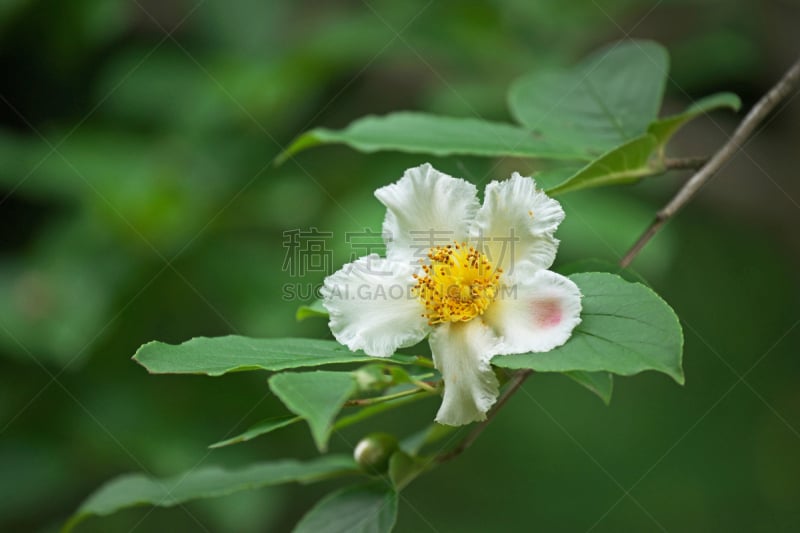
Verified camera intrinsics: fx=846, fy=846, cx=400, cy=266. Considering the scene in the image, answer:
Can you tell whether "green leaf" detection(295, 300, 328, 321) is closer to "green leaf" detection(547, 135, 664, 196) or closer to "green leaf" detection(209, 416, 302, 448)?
"green leaf" detection(209, 416, 302, 448)

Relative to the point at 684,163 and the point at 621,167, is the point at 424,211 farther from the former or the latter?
the point at 684,163

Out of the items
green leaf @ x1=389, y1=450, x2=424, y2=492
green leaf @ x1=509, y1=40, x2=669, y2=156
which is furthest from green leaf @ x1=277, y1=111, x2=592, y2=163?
green leaf @ x1=389, y1=450, x2=424, y2=492

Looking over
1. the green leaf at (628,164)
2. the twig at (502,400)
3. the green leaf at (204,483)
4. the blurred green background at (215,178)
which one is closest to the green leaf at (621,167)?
the green leaf at (628,164)

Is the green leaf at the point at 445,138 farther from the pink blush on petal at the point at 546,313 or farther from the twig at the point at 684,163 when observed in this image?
the pink blush on petal at the point at 546,313

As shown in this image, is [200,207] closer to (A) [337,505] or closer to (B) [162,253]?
(B) [162,253]

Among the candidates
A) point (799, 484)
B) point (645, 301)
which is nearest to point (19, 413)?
point (645, 301)

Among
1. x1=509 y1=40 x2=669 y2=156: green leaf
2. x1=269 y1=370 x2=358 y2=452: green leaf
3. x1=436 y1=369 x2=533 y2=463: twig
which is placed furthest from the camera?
x1=509 y1=40 x2=669 y2=156: green leaf
